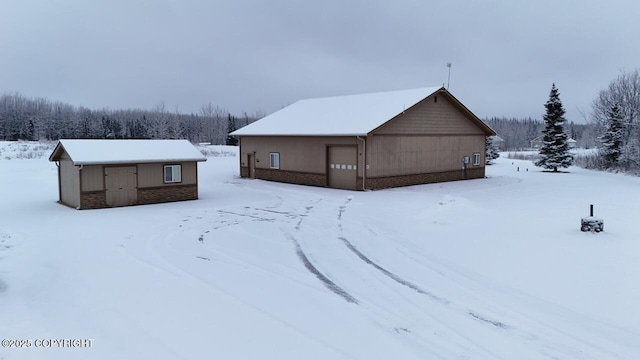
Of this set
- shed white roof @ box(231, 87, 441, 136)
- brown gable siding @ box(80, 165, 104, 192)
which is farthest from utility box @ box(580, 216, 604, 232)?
brown gable siding @ box(80, 165, 104, 192)

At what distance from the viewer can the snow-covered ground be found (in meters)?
6.36

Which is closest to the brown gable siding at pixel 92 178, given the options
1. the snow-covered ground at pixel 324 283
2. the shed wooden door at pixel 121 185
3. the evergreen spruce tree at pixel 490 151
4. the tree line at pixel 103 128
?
the shed wooden door at pixel 121 185

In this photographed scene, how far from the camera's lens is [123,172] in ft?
62.7

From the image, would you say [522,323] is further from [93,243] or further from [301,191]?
[301,191]

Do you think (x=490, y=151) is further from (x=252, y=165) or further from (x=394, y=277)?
(x=394, y=277)

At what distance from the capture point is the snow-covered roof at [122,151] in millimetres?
18422

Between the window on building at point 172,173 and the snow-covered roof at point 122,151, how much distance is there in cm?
50

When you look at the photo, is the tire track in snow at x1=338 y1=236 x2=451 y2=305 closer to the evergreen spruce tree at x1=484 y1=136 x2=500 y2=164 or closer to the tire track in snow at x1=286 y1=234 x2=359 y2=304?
the tire track in snow at x1=286 y1=234 x2=359 y2=304

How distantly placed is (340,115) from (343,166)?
180 inches

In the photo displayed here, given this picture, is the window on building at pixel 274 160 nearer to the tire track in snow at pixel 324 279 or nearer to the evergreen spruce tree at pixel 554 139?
the tire track in snow at pixel 324 279

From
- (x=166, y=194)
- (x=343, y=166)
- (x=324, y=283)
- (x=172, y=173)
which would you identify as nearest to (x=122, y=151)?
(x=172, y=173)

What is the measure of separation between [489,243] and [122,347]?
8897mm

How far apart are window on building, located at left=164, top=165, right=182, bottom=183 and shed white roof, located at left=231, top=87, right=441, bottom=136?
7.96m

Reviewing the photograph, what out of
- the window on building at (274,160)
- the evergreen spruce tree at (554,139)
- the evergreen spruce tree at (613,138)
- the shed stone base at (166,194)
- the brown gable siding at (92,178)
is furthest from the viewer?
the evergreen spruce tree at (613,138)
